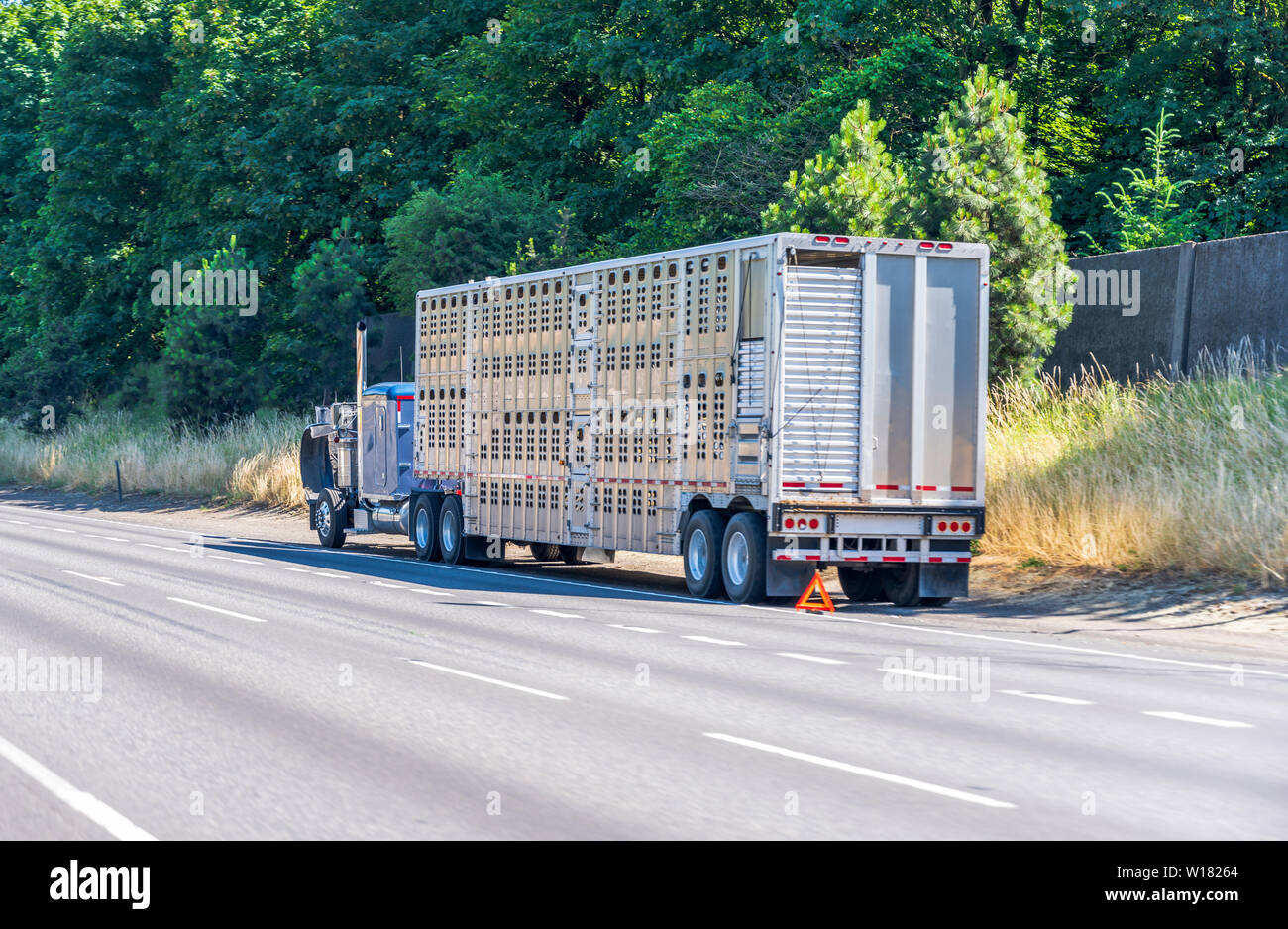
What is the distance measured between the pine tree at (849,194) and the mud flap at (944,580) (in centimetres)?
809

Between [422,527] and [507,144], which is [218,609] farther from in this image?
[507,144]

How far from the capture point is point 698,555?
1891 cm

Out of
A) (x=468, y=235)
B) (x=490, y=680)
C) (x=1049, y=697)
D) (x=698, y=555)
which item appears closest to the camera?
(x=1049, y=697)

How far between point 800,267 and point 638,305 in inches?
115

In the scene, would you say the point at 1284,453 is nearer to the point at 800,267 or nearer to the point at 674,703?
the point at 800,267

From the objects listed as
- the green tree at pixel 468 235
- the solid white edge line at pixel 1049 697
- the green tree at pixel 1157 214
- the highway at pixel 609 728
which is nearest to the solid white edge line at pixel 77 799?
the highway at pixel 609 728

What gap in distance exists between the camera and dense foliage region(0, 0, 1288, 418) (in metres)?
34.2

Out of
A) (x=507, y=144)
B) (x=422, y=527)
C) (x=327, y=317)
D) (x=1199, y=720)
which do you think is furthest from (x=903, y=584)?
(x=507, y=144)

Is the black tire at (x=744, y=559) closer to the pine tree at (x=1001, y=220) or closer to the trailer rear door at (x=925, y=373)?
the trailer rear door at (x=925, y=373)

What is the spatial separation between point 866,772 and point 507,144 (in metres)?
41.7

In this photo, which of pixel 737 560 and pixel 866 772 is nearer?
pixel 866 772

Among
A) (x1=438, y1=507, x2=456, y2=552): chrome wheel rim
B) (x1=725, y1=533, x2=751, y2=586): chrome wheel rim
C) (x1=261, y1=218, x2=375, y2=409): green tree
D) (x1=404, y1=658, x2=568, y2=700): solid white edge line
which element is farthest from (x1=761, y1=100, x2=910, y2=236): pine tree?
(x1=261, y1=218, x2=375, y2=409): green tree

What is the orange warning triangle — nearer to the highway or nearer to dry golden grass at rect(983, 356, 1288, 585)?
the highway

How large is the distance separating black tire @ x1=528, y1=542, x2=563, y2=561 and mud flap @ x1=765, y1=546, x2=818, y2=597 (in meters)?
7.67
